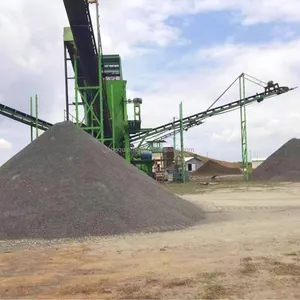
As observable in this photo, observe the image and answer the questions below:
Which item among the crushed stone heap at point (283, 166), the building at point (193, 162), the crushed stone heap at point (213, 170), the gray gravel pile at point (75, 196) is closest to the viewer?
the gray gravel pile at point (75, 196)

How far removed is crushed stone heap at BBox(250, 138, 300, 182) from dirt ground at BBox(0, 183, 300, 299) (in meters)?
32.5

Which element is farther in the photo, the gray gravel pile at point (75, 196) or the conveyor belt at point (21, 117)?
the conveyor belt at point (21, 117)

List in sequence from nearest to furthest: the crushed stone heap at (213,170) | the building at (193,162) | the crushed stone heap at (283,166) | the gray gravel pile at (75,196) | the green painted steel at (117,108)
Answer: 1. the gray gravel pile at (75,196)
2. the green painted steel at (117,108)
3. the crushed stone heap at (283,166)
4. the crushed stone heap at (213,170)
5. the building at (193,162)

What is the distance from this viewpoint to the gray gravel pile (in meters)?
11.8

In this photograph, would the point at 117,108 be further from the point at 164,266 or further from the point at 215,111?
the point at 164,266

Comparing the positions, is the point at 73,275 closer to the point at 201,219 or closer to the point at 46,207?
the point at 46,207

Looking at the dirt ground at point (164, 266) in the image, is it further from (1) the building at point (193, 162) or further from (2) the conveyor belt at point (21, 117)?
(1) the building at point (193, 162)

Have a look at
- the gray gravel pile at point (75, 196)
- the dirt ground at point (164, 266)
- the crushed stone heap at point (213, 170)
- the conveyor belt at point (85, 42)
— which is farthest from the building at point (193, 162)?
the dirt ground at point (164, 266)

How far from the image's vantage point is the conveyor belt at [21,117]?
34812mm

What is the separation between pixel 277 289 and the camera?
6.36 meters

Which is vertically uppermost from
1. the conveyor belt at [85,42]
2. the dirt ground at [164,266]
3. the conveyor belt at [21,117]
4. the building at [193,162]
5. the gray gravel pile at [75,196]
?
the conveyor belt at [85,42]

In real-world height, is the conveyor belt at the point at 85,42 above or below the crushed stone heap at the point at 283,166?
above

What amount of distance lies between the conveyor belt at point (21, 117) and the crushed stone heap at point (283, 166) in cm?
2034

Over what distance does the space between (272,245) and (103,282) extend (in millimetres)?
4332
